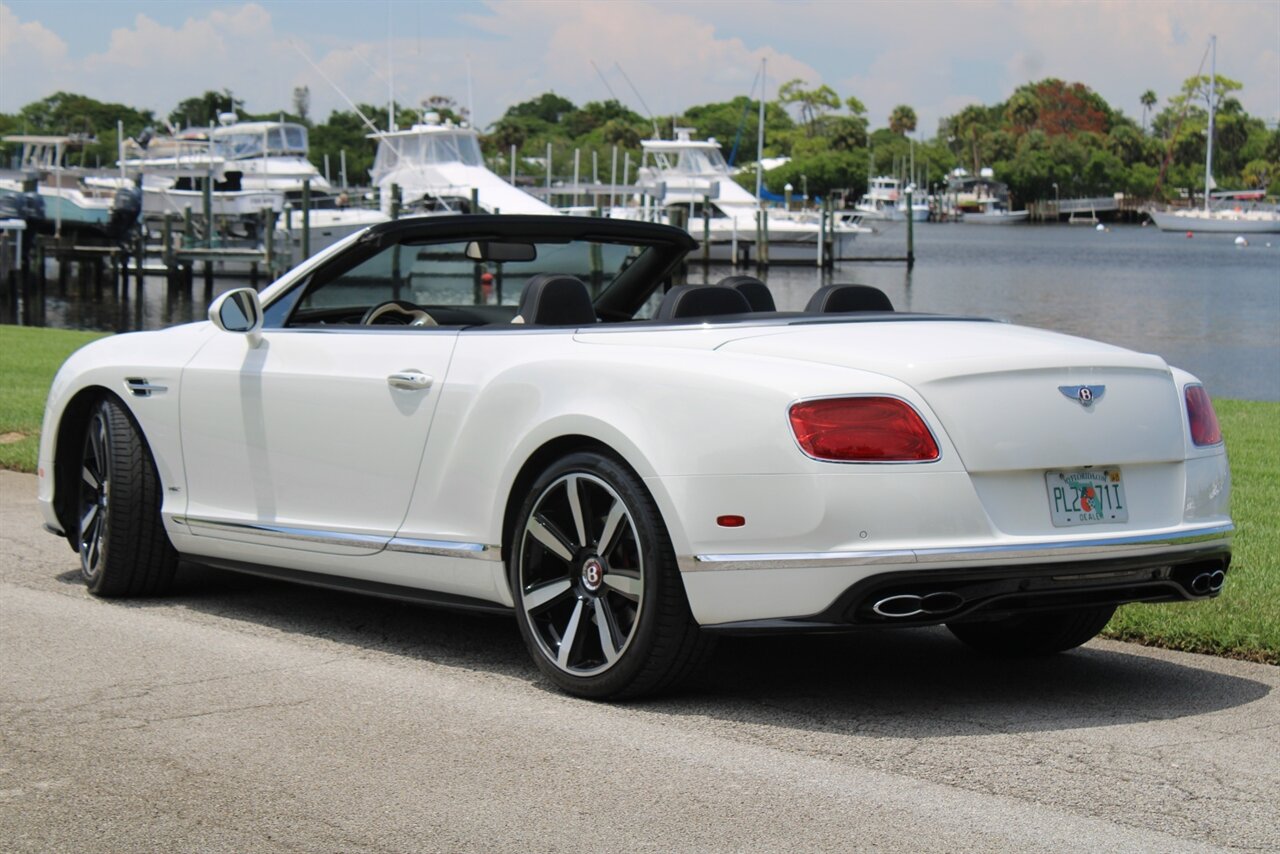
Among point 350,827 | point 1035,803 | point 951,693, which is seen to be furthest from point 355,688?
point 1035,803

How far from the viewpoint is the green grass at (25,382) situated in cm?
1195

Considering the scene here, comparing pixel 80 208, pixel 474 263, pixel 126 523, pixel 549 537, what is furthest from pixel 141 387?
pixel 80 208

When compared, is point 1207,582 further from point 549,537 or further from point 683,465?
point 549,537

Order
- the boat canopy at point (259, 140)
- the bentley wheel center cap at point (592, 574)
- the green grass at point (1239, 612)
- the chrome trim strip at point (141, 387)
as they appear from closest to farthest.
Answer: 1. the bentley wheel center cap at point (592, 574)
2. the green grass at point (1239, 612)
3. the chrome trim strip at point (141, 387)
4. the boat canopy at point (259, 140)

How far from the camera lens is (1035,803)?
4352 mm

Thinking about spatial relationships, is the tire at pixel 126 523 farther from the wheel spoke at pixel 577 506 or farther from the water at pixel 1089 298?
the water at pixel 1089 298

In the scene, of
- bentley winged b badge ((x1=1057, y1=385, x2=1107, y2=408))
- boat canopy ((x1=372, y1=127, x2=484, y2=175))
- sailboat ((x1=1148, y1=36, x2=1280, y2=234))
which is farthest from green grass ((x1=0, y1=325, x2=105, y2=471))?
sailboat ((x1=1148, y1=36, x2=1280, y2=234))

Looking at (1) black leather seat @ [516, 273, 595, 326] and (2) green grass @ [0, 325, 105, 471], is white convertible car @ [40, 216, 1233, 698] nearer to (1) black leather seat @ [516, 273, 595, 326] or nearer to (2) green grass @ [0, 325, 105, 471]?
Result: (1) black leather seat @ [516, 273, 595, 326]

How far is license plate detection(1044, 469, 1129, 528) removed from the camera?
5098mm

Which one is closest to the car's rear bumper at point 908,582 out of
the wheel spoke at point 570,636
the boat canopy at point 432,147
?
the wheel spoke at point 570,636

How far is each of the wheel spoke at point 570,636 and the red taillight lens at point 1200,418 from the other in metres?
1.95

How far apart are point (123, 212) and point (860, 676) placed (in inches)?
2440

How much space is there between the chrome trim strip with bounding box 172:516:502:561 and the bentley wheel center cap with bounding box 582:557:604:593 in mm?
402

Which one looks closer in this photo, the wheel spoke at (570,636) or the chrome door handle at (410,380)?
the wheel spoke at (570,636)
